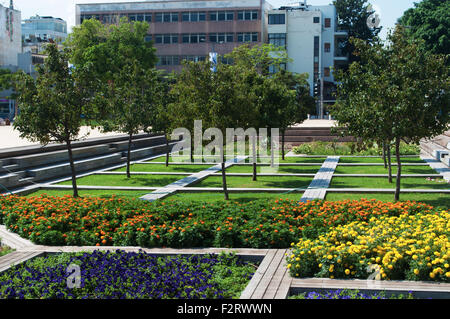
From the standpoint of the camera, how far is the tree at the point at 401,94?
537 inches

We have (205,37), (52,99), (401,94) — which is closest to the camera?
(401,94)

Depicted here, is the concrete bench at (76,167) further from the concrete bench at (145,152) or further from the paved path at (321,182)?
the paved path at (321,182)

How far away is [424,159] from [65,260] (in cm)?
2111

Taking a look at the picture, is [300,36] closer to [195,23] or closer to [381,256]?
[195,23]

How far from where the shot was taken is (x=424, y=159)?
2548 centimetres

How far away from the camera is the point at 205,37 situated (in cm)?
7488

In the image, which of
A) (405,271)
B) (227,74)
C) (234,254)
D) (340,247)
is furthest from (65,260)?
(227,74)

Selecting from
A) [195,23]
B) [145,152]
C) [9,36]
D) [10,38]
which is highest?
[195,23]

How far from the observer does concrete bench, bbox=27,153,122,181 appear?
19422 millimetres

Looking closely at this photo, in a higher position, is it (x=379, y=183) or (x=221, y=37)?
(x=221, y=37)

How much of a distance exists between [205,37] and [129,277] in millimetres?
70315

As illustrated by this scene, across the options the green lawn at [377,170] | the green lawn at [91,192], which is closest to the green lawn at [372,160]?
the green lawn at [377,170]

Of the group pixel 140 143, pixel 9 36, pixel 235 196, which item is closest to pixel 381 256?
pixel 235 196

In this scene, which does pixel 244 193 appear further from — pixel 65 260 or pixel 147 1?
pixel 147 1
